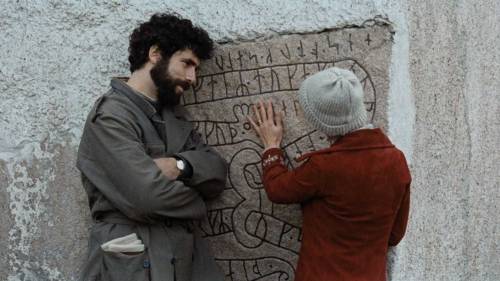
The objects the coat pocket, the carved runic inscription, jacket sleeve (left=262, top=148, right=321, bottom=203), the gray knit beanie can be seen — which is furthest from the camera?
the carved runic inscription

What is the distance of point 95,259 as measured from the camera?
3357 millimetres

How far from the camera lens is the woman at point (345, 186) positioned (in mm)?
3006

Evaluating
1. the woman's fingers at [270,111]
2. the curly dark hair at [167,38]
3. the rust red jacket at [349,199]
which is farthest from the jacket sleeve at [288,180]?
the curly dark hair at [167,38]

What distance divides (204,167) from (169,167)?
0.19 meters

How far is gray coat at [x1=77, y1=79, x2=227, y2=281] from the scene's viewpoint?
10.3 feet

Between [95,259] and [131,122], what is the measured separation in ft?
2.05

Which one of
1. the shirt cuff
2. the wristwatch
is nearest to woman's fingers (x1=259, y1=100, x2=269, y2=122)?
the shirt cuff

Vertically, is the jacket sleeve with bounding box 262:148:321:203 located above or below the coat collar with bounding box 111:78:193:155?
below

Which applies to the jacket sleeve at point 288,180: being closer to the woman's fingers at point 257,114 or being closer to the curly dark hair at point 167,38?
the woman's fingers at point 257,114

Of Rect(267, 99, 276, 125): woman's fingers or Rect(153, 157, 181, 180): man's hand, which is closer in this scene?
Rect(153, 157, 181, 180): man's hand

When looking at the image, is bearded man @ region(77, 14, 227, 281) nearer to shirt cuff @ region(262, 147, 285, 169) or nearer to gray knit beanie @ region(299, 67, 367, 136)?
shirt cuff @ region(262, 147, 285, 169)

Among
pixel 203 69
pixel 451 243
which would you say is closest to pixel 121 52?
pixel 203 69

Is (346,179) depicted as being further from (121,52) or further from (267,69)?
(121,52)

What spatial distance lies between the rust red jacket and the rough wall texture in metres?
0.44
